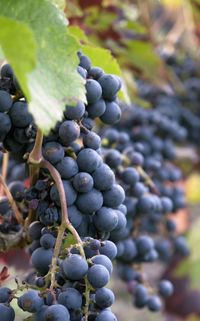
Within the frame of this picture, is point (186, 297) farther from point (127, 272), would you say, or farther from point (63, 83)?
point (63, 83)

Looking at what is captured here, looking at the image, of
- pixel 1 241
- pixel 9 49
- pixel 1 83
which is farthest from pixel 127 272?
pixel 9 49

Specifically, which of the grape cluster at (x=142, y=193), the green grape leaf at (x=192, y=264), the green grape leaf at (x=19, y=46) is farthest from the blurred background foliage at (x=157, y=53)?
the green grape leaf at (x=19, y=46)

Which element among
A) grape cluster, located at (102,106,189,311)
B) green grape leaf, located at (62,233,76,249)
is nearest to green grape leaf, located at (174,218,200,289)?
grape cluster, located at (102,106,189,311)

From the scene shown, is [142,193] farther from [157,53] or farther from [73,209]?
[157,53]

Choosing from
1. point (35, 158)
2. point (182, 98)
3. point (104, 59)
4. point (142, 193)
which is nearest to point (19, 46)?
point (35, 158)

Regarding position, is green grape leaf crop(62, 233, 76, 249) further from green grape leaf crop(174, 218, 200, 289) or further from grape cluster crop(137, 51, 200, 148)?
green grape leaf crop(174, 218, 200, 289)
